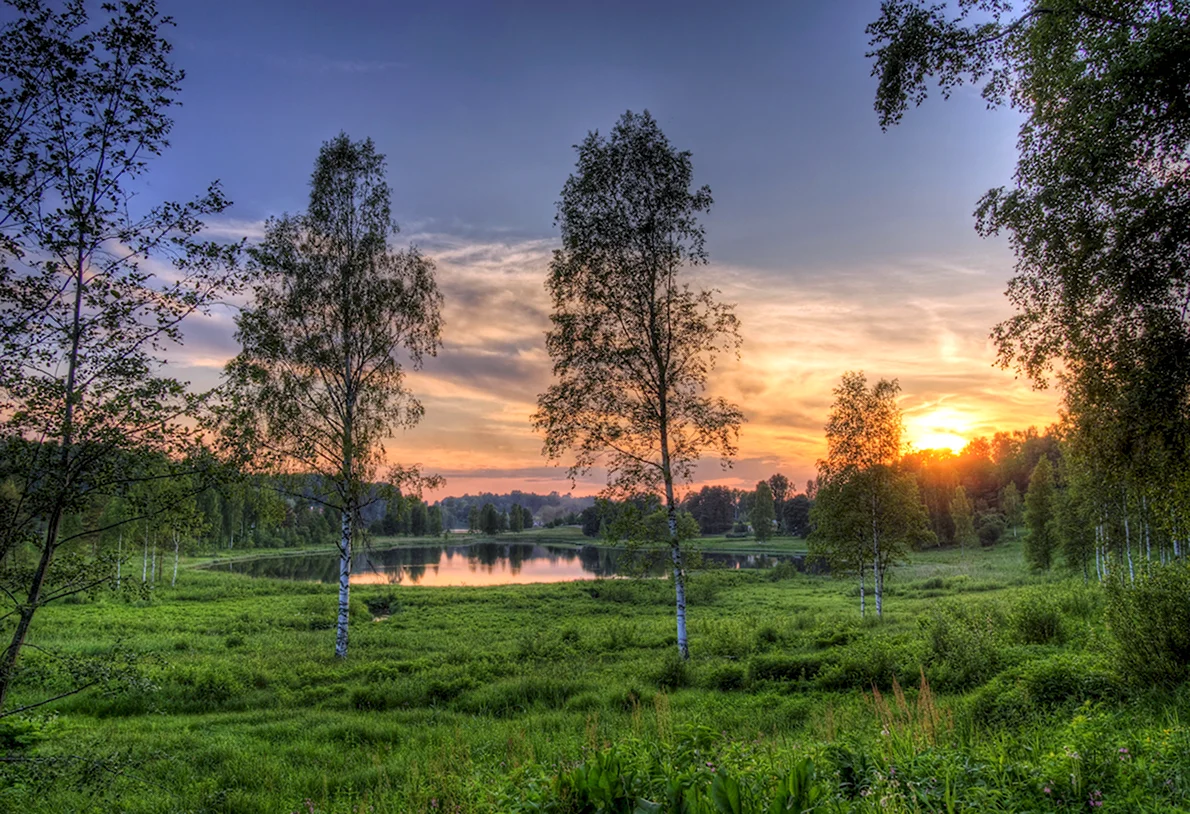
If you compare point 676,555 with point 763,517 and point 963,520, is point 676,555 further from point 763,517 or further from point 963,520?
point 763,517

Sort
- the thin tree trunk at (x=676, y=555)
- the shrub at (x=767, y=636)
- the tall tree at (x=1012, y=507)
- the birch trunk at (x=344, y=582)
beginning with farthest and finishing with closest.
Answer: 1. the tall tree at (x=1012, y=507)
2. the shrub at (x=767, y=636)
3. the birch trunk at (x=344, y=582)
4. the thin tree trunk at (x=676, y=555)

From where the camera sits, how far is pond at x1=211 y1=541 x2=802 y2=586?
55938mm

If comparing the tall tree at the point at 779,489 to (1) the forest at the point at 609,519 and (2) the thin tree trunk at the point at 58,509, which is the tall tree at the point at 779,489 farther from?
(2) the thin tree trunk at the point at 58,509

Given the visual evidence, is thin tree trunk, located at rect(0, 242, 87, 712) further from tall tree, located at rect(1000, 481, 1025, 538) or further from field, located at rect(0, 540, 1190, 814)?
tall tree, located at rect(1000, 481, 1025, 538)

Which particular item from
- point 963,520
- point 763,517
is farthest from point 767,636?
point 763,517

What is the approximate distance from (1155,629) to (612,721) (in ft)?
27.0

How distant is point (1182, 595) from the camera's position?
25.5 ft

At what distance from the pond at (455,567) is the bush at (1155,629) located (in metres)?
36.5

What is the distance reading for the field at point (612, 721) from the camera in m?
4.52

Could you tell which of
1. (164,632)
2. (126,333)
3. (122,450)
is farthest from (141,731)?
(164,632)

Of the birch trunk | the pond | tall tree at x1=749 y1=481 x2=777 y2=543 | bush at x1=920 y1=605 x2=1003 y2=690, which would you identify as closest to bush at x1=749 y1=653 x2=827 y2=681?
bush at x1=920 y1=605 x2=1003 y2=690

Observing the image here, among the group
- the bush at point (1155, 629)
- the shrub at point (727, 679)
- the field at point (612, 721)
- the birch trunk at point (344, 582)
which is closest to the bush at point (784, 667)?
the field at point (612, 721)

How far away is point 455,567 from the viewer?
241ft

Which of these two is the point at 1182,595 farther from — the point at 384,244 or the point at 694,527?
the point at 384,244
